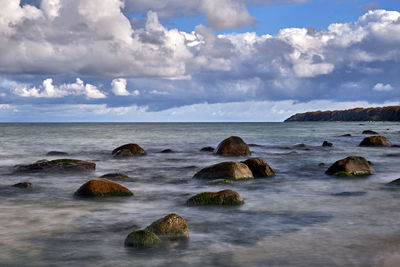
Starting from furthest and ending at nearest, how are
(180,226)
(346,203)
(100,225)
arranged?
(346,203) → (100,225) → (180,226)

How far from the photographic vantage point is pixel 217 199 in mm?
11672

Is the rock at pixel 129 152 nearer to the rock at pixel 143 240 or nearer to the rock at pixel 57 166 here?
the rock at pixel 57 166

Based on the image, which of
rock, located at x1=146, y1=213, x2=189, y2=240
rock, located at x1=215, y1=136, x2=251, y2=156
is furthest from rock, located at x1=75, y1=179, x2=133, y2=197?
rock, located at x1=215, y1=136, x2=251, y2=156

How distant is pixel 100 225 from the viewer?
9859mm

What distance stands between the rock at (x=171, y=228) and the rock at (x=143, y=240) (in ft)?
1.18

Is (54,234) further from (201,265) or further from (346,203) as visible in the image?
(346,203)

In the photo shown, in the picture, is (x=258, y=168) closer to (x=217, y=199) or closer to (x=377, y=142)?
(x=217, y=199)

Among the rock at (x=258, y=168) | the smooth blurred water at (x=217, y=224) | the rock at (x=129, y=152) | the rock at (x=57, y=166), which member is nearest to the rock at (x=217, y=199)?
the smooth blurred water at (x=217, y=224)

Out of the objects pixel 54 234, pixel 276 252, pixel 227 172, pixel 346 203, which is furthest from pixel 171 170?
pixel 276 252

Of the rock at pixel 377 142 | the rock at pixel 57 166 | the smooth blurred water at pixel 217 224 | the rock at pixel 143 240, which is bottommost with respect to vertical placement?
the smooth blurred water at pixel 217 224

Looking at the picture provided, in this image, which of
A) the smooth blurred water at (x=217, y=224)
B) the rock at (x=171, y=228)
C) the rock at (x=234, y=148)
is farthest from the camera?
the rock at (x=234, y=148)

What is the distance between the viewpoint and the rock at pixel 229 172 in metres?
16.3

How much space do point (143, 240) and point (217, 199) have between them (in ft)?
13.3

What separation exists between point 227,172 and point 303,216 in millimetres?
5894
